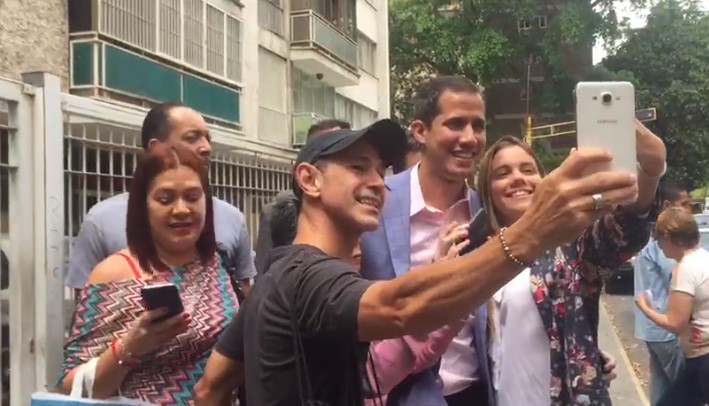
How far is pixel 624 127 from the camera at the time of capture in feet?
5.53

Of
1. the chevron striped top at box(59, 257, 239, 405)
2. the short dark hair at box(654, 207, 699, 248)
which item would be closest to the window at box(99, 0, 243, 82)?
the short dark hair at box(654, 207, 699, 248)

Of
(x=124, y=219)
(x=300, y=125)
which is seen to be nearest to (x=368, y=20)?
(x=300, y=125)

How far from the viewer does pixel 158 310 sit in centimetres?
241

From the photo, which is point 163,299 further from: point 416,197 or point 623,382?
point 623,382

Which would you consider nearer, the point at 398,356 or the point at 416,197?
the point at 398,356

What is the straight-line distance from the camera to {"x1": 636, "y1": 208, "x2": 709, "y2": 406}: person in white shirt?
4.99 metres

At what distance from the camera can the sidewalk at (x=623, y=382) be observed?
8.22 metres

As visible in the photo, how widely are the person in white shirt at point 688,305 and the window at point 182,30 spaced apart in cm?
946

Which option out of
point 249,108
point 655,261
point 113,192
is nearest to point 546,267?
point 113,192

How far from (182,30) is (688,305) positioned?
37.8 feet

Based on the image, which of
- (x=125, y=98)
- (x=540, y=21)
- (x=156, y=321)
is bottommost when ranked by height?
(x=156, y=321)

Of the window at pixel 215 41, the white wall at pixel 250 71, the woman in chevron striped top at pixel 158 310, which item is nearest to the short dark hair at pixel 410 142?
the woman in chevron striped top at pixel 158 310

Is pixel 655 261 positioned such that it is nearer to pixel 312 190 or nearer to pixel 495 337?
pixel 495 337

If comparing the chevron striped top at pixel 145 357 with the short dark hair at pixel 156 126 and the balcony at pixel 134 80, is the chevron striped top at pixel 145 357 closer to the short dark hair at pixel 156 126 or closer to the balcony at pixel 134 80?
the short dark hair at pixel 156 126
